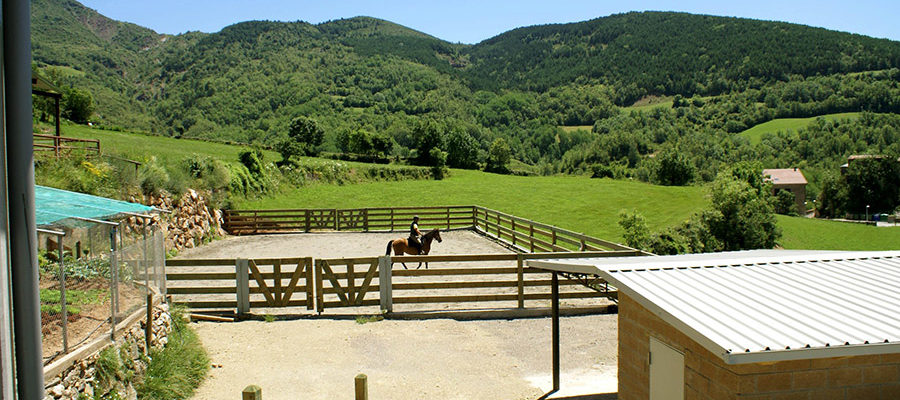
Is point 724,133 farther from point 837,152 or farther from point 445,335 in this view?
point 445,335

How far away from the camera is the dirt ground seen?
7363 millimetres

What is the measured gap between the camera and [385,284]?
431 inches

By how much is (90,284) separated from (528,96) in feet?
593

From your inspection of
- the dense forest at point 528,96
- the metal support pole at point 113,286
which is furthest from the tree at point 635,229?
the metal support pole at point 113,286

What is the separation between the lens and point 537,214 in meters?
44.5

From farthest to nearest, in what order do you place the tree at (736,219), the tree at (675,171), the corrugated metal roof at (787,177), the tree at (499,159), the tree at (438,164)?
1. the corrugated metal roof at (787,177)
2. the tree at (675,171)
3. the tree at (499,159)
4. the tree at (438,164)
5. the tree at (736,219)

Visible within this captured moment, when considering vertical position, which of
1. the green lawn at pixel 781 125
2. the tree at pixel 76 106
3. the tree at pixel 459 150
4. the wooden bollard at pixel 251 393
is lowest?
the wooden bollard at pixel 251 393

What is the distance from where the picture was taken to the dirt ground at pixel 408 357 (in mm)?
7363

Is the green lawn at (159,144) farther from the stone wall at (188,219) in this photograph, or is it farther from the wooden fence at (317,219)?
the stone wall at (188,219)

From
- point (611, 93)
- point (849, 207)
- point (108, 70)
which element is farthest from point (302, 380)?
point (611, 93)

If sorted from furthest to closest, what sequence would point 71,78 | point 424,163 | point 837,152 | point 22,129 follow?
point 837,152 < point 71,78 < point 424,163 < point 22,129

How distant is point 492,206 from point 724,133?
11954 cm

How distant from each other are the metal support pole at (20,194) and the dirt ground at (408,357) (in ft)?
14.4

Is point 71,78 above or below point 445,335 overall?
above
